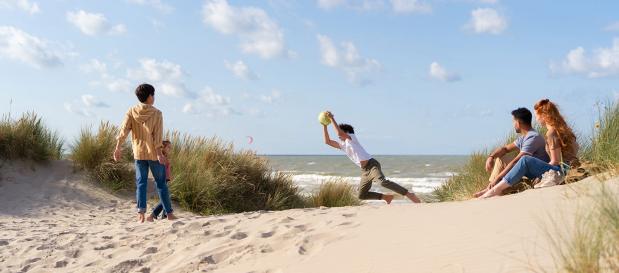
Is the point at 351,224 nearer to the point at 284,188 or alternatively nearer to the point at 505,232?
the point at 505,232

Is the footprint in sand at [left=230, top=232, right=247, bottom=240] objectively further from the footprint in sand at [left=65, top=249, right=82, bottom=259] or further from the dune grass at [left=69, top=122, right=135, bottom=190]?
the dune grass at [left=69, top=122, right=135, bottom=190]

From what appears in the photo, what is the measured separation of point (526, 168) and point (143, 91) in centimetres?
451

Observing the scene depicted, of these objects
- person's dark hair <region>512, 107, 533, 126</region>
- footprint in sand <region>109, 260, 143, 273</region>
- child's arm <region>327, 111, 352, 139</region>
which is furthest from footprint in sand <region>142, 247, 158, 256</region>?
person's dark hair <region>512, 107, 533, 126</region>

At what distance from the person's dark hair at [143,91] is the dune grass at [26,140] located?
16.6ft

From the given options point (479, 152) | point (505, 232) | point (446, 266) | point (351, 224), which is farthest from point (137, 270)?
point (479, 152)

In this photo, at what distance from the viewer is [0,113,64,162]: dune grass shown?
34.5ft

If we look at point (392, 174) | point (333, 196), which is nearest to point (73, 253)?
point (333, 196)

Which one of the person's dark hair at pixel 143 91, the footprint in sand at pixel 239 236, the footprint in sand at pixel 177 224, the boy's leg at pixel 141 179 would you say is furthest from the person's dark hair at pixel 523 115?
the boy's leg at pixel 141 179

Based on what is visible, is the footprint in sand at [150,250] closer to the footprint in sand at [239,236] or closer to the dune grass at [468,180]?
the footprint in sand at [239,236]

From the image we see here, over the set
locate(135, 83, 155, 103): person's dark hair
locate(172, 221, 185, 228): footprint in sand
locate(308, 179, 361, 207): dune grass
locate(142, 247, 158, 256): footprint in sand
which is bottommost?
locate(142, 247, 158, 256): footprint in sand

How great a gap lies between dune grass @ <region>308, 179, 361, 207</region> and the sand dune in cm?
413

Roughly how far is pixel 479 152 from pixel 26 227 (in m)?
7.35

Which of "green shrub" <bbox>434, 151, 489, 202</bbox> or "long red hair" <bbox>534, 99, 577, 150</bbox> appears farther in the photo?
"green shrub" <bbox>434, 151, 489, 202</bbox>

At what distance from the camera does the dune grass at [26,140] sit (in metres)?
10.5
